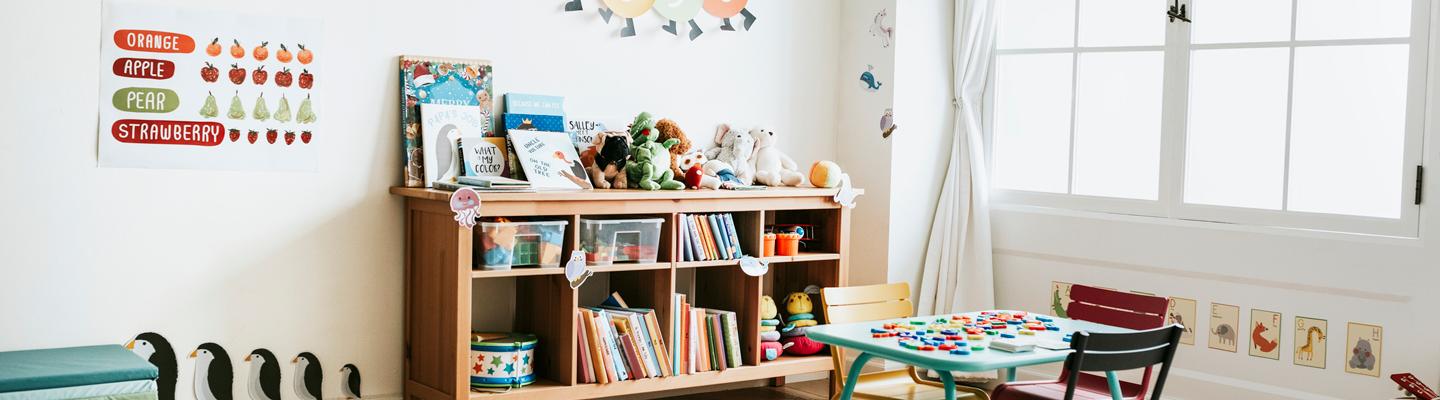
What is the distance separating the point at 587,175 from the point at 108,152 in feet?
4.87

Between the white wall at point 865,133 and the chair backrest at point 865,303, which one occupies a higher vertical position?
the white wall at point 865,133

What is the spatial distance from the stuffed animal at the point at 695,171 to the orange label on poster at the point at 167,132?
5.00 ft

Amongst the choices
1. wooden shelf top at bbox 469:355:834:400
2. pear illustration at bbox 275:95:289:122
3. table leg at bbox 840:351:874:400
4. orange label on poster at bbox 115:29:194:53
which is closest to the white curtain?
wooden shelf top at bbox 469:355:834:400

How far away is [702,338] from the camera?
4.38 meters

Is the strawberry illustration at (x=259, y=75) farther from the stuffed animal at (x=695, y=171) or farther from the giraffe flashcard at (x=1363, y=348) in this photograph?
the giraffe flashcard at (x=1363, y=348)

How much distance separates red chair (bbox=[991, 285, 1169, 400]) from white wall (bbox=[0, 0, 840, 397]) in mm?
1606

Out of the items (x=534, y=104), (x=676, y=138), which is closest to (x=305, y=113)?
(x=534, y=104)

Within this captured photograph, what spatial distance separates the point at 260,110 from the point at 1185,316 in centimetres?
326

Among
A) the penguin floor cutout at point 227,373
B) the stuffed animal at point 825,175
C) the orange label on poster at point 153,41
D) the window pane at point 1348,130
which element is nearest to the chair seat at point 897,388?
the stuffed animal at point 825,175

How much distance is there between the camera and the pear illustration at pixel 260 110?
3814mm

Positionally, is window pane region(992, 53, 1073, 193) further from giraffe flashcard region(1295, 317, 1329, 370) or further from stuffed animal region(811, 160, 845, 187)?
giraffe flashcard region(1295, 317, 1329, 370)

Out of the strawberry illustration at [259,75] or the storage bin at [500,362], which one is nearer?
the strawberry illustration at [259,75]

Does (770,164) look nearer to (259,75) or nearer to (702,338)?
(702,338)

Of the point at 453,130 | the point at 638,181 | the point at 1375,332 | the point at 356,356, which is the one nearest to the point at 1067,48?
the point at 1375,332
